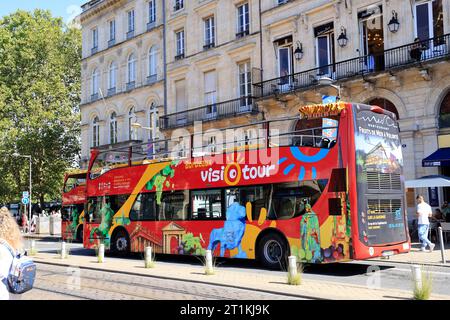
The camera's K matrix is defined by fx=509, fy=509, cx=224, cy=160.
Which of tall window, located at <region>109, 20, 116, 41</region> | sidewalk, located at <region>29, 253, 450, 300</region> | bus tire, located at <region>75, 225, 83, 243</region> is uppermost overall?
tall window, located at <region>109, 20, 116, 41</region>

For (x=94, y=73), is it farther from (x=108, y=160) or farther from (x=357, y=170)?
(x=357, y=170)

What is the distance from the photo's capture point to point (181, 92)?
1332 inches

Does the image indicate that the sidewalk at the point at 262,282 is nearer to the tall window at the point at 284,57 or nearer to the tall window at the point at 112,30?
the tall window at the point at 284,57

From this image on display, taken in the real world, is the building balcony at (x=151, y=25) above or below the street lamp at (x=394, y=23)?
above

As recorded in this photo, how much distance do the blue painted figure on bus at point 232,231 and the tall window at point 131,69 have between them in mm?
25268

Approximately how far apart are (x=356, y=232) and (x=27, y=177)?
43635 mm

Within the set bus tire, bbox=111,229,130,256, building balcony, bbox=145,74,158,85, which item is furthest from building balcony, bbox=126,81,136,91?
bus tire, bbox=111,229,130,256

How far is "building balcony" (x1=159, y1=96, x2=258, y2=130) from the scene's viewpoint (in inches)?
1123

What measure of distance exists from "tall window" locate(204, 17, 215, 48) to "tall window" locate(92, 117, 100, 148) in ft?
46.2

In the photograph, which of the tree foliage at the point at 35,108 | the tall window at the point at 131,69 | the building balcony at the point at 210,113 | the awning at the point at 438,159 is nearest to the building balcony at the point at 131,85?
the tall window at the point at 131,69

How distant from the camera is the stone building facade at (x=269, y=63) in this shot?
68.8 feet

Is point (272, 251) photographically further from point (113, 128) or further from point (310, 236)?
point (113, 128)

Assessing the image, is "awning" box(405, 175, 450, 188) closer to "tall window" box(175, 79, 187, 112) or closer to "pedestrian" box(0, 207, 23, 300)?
"pedestrian" box(0, 207, 23, 300)
